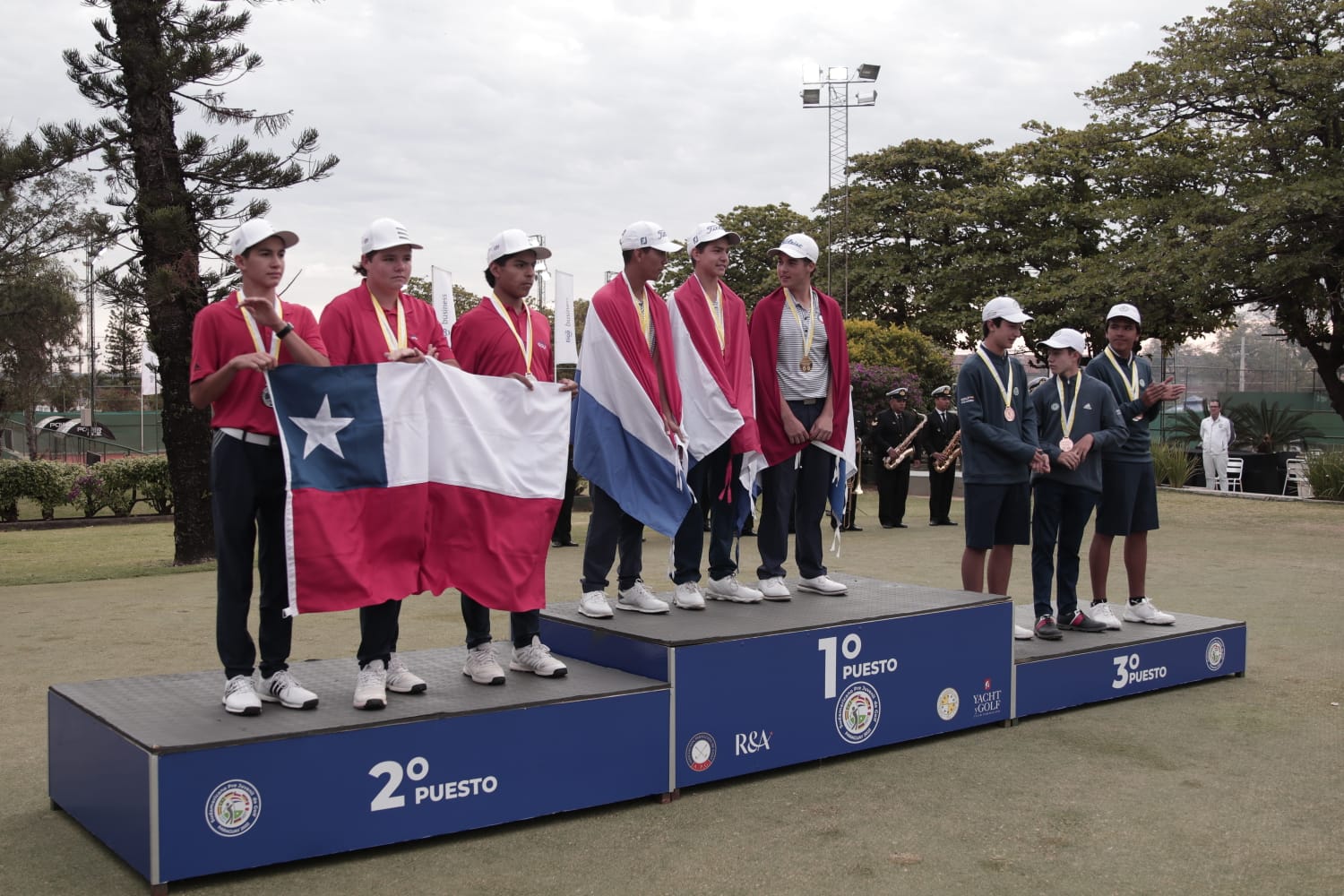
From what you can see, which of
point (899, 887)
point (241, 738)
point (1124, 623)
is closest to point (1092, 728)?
point (1124, 623)

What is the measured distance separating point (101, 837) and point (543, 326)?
2.50 metres

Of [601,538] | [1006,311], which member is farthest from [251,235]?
[1006,311]

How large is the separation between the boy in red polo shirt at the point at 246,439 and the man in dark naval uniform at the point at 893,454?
494 inches

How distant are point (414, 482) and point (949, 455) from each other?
12448mm

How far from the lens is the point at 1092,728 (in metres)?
5.75

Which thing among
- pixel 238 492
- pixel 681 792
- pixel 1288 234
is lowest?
pixel 681 792

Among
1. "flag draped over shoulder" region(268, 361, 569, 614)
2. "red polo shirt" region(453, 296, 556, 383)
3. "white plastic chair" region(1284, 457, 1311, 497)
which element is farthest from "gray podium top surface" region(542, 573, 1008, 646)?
"white plastic chair" region(1284, 457, 1311, 497)

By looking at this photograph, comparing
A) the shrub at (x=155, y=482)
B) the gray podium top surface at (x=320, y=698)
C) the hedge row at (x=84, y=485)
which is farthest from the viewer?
the shrub at (x=155, y=482)

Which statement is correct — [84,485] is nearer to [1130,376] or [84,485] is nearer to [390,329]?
[390,329]

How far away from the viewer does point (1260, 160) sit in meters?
24.3

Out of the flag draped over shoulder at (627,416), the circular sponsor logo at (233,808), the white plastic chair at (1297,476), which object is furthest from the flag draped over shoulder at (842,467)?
the white plastic chair at (1297,476)

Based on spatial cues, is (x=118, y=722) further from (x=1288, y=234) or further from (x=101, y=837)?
(x=1288, y=234)

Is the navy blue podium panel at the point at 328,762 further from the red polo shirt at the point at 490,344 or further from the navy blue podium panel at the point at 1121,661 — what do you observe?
the navy blue podium panel at the point at 1121,661

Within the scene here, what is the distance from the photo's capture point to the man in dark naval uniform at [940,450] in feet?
53.1
